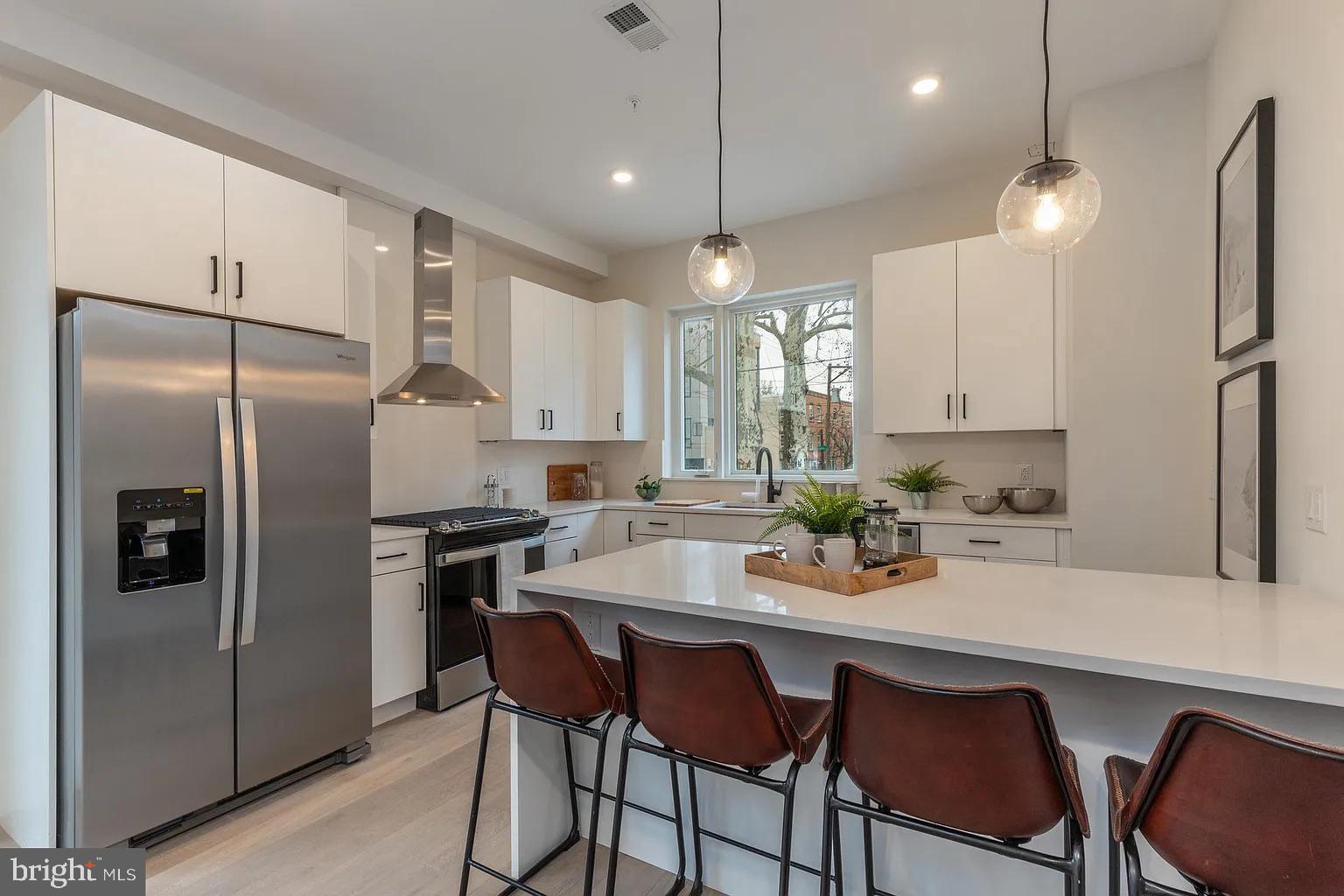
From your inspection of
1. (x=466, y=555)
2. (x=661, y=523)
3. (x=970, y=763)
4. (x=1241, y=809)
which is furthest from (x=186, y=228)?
(x=1241, y=809)

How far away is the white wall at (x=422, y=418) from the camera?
11.9 feet

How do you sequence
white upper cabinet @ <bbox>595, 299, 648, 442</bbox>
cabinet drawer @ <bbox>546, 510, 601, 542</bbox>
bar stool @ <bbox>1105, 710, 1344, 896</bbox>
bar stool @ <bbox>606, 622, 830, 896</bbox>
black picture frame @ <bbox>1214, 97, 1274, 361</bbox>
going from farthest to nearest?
white upper cabinet @ <bbox>595, 299, 648, 442</bbox> < cabinet drawer @ <bbox>546, 510, 601, 542</bbox> < black picture frame @ <bbox>1214, 97, 1274, 361</bbox> < bar stool @ <bbox>606, 622, 830, 896</bbox> < bar stool @ <bbox>1105, 710, 1344, 896</bbox>

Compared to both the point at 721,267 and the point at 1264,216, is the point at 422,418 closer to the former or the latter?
the point at 721,267

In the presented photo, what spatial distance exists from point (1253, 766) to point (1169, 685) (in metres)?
0.48

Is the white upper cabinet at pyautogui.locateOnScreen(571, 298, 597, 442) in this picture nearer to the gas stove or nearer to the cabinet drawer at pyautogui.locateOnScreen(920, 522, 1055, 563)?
the gas stove

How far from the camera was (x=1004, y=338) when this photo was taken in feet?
11.2

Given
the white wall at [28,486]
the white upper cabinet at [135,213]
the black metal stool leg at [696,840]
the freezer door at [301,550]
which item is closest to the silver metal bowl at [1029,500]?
the black metal stool leg at [696,840]

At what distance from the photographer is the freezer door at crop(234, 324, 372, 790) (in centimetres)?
234

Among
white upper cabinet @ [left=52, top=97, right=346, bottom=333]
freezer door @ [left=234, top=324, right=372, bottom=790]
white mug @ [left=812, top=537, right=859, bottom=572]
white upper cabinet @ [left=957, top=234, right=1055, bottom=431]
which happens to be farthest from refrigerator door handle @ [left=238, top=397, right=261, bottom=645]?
white upper cabinet @ [left=957, top=234, right=1055, bottom=431]

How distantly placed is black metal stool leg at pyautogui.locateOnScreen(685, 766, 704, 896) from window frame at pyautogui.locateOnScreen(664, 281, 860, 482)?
2773 mm

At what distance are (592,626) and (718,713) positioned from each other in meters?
0.82

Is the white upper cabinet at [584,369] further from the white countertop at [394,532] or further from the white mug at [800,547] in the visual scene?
the white mug at [800,547]

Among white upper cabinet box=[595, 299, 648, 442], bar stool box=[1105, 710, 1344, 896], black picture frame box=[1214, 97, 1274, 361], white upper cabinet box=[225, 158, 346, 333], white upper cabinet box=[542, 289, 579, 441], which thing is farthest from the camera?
→ white upper cabinet box=[595, 299, 648, 442]

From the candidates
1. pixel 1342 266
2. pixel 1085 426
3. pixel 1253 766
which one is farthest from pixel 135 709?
pixel 1085 426
